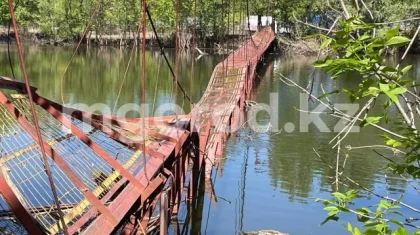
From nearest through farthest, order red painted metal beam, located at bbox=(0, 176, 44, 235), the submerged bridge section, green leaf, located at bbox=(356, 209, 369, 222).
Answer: green leaf, located at bbox=(356, 209, 369, 222)
red painted metal beam, located at bbox=(0, 176, 44, 235)
the submerged bridge section

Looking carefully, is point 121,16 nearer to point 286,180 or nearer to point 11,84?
point 286,180

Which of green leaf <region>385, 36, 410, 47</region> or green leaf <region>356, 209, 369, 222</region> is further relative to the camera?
green leaf <region>356, 209, 369, 222</region>

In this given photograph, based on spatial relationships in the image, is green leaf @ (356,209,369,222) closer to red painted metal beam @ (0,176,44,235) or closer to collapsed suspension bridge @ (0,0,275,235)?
collapsed suspension bridge @ (0,0,275,235)

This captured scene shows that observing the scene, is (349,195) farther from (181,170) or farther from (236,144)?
(236,144)

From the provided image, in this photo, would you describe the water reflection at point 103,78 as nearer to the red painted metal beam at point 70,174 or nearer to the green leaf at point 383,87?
the red painted metal beam at point 70,174

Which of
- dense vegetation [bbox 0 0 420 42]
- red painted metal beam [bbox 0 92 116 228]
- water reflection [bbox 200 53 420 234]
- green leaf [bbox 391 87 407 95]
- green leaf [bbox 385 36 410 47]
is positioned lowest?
water reflection [bbox 200 53 420 234]

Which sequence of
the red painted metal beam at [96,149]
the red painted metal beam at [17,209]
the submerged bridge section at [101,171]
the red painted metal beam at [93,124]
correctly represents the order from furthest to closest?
1. the red painted metal beam at [93,124]
2. the red painted metal beam at [96,149]
3. the submerged bridge section at [101,171]
4. the red painted metal beam at [17,209]

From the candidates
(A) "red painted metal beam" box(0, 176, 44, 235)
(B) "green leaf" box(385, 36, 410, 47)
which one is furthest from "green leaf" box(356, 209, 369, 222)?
(A) "red painted metal beam" box(0, 176, 44, 235)

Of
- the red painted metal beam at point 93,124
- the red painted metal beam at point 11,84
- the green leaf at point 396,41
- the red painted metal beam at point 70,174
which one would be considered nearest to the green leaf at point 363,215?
the green leaf at point 396,41

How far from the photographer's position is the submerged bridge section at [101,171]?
3531 mm

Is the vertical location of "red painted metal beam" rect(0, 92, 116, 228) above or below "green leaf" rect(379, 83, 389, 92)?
below

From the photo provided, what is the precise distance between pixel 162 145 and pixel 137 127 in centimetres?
50

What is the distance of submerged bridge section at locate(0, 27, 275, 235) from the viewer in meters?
3.53

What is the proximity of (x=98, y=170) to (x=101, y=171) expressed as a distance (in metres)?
0.09
